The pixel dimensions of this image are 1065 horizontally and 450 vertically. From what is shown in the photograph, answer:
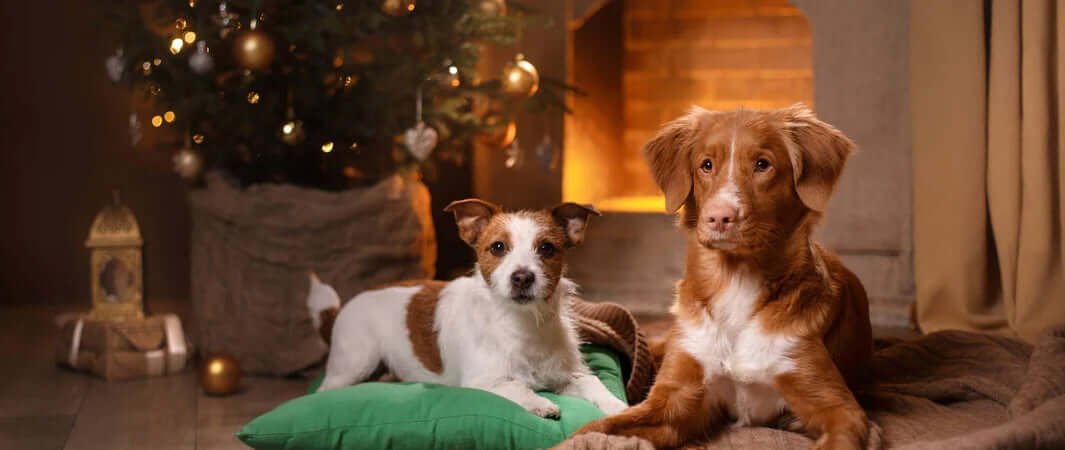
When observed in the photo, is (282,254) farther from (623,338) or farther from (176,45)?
(623,338)

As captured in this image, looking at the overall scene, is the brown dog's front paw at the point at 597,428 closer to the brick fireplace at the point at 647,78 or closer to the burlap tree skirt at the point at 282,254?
the burlap tree skirt at the point at 282,254

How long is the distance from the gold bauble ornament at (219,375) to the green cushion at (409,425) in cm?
121

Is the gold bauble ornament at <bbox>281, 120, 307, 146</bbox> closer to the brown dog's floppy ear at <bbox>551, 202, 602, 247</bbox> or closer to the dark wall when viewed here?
the brown dog's floppy ear at <bbox>551, 202, 602, 247</bbox>

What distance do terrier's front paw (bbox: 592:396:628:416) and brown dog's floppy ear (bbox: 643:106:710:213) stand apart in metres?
0.61

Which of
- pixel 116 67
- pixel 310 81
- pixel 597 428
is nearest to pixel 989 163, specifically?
pixel 597 428

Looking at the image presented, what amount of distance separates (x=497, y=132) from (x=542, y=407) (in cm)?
214

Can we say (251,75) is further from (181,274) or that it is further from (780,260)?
(780,260)

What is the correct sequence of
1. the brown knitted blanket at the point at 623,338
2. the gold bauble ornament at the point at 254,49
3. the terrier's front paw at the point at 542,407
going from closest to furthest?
the terrier's front paw at the point at 542,407 < the brown knitted blanket at the point at 623,338 < the gold bauble ornament at the point at 254,49

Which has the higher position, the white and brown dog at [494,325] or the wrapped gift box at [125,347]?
the white and brown dog at [494,325]

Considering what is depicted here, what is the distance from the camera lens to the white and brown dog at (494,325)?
259 centimetres

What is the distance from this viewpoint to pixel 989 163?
160 inches

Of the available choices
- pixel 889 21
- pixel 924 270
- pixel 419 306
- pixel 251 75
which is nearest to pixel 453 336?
pixel 419 306

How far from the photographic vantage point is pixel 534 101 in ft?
14.4

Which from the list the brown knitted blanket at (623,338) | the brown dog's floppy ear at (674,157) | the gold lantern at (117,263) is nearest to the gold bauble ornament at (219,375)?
the gold lantern at (117,263)
